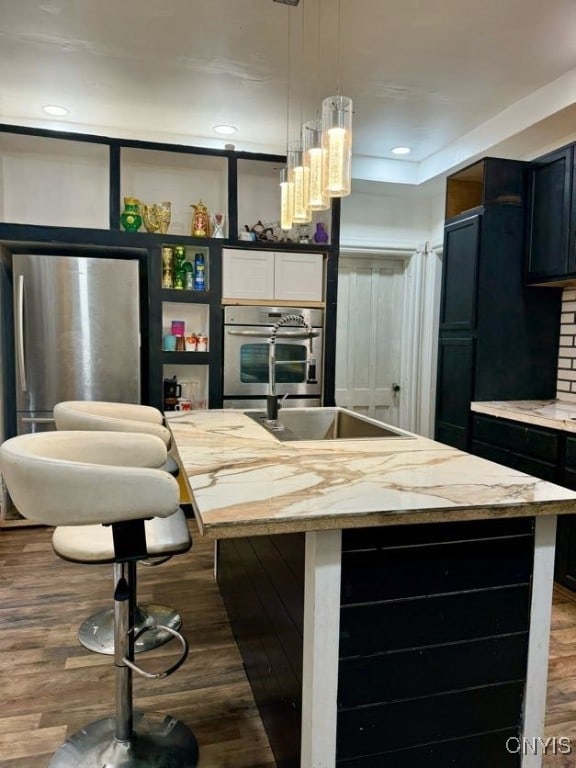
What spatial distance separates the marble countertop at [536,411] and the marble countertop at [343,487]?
45.4 inches

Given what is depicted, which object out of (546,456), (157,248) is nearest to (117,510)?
(546,456)

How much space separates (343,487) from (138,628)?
4.69 ft

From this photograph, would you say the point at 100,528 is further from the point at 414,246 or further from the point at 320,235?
the point at 414,246

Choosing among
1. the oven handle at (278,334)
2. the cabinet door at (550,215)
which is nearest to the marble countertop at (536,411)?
the cabinet door at (550,215)

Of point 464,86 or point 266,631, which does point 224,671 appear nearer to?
point 266,631

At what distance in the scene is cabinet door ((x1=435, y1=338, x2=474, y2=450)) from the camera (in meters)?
3.54

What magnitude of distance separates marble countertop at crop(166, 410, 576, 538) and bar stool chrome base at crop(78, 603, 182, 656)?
3.04 ft

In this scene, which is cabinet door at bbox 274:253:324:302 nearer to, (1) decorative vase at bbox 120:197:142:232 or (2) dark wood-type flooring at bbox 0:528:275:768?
(1) decorative vase at bbox 120:197:142:232

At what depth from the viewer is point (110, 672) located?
207 centimetres

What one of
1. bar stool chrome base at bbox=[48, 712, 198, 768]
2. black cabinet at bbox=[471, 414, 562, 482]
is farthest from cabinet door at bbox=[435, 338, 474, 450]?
bar stool chrome base at bbox=[48, 712, 198, 768]

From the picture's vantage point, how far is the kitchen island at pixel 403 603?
123cm

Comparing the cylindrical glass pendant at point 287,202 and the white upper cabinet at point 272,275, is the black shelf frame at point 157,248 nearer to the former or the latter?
the white upper cabinet at point 272,275

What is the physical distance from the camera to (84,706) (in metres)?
1.87

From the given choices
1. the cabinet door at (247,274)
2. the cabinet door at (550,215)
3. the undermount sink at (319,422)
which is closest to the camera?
the undermount sink at (319,422)
